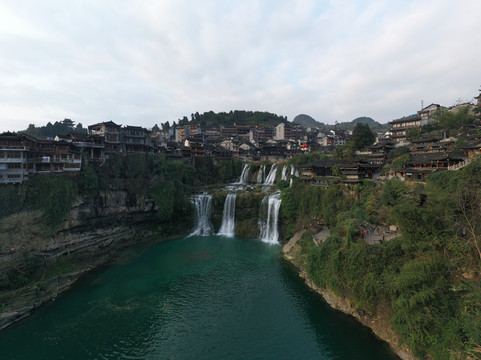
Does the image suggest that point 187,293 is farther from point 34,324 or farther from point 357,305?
point 357,305

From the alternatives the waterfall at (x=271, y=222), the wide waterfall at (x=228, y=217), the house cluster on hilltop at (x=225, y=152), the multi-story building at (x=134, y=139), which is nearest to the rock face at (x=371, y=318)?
the waterfall at (x=271, y=222)

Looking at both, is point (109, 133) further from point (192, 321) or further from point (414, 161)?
point (414, 161)

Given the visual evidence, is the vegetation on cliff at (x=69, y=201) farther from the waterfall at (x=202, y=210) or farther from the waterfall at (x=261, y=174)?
the waterfall at (x=261, y=174)

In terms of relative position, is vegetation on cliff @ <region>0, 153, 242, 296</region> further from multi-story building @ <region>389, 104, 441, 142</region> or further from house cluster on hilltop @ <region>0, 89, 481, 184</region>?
multi-story building @ <region>389, 104, 441, 142</region>

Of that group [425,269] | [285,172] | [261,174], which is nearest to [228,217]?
[285,172]

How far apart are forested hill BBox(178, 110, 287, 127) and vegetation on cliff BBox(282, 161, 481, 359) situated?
99005 mm

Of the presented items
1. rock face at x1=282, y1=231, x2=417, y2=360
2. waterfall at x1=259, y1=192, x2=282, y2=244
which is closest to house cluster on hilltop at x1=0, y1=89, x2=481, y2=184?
waterfall at x1=259, y1=192, x2=282, y2=244

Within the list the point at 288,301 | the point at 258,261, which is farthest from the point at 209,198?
the point at 288,301

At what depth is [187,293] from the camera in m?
25.1

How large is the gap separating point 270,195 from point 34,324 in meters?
36.6

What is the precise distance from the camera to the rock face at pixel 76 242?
23.6m

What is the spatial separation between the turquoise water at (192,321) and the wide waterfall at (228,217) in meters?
14.0

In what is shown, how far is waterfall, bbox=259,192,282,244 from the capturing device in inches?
1616

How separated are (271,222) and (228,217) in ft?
29.9
